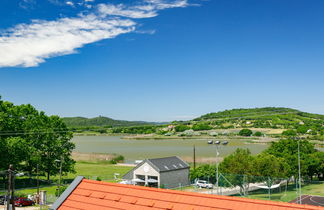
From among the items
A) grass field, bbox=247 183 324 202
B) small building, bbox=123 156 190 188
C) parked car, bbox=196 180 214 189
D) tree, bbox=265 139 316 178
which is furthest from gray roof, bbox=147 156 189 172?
grass field, bbox=247 183 324 202

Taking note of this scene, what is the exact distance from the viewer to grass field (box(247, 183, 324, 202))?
1102 inches

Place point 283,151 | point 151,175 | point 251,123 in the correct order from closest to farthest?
point 151,175 < point 283,151 < point 251,123

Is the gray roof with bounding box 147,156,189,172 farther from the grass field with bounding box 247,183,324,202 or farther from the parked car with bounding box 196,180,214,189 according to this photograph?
the grass field with bounding box 247,183,324,202

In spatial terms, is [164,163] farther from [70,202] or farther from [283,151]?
[70,202]

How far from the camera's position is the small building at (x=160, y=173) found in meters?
41.5

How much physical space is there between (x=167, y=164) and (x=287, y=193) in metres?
17.1

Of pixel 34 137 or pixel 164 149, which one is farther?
pixel 164 149

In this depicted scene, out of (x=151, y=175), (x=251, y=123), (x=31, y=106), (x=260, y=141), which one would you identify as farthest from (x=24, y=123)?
(x=251, y=123)

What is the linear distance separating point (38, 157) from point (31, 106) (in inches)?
327

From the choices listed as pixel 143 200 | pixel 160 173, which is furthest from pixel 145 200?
pixel 160 173

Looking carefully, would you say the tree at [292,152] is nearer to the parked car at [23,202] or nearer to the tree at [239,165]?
the tree at [239,165]

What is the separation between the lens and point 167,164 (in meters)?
43.8

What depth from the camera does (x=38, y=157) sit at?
142 ft

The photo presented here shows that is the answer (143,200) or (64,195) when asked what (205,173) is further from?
(143,200)
